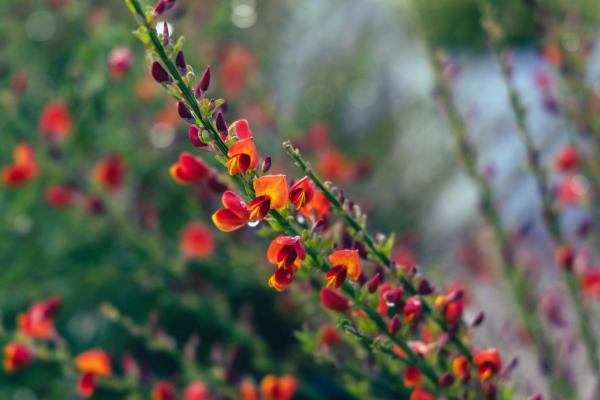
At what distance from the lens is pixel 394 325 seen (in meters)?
0.86

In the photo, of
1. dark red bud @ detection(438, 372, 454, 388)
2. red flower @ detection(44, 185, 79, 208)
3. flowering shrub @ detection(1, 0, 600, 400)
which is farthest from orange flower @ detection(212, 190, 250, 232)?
red flower @ detection(44, 185, 79, 208)

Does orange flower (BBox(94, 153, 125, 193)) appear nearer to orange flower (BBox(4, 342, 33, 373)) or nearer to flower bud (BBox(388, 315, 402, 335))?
orange flower (BBox(4, 342, 33, 373))

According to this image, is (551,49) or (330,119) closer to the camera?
(551,49)

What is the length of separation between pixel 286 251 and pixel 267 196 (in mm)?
64

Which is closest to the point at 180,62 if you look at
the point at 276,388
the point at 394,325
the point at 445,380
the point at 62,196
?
the point at 394,325

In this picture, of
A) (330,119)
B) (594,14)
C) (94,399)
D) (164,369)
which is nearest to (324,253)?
(94,399)

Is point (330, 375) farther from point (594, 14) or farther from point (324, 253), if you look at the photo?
point (594, 14)

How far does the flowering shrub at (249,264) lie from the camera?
2.65ft

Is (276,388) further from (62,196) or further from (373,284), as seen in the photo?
(62,196)

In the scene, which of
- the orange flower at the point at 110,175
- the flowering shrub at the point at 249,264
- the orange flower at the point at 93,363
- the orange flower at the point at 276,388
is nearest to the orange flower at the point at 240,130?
the flowering shrub at the point at 249,264

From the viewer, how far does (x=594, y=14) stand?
4938 mm

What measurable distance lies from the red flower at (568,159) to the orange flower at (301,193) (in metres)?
1.02

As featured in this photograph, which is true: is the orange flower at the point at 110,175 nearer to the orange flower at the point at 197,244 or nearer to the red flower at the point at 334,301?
the orange flower at the point at 197,244

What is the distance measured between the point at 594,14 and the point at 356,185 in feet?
9.23
